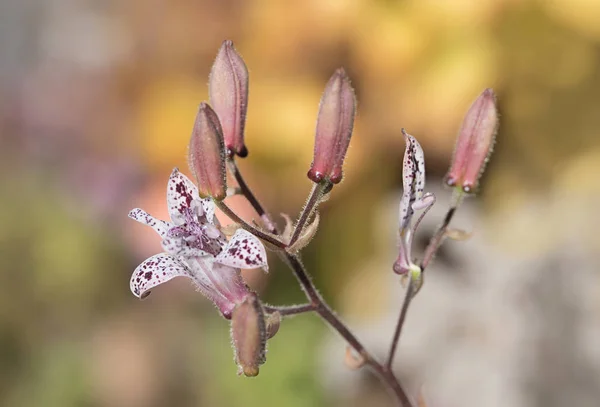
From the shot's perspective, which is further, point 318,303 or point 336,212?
point 336,212

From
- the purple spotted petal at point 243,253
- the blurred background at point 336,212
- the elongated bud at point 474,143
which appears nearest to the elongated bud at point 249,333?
the purple spotted petal at point 243,253

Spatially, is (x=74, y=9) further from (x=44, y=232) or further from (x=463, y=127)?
(x=463, y=127)

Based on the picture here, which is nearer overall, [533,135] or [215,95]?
[215,95]

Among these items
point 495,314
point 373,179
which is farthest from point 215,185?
point 373,179

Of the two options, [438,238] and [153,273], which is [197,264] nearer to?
[153,273]

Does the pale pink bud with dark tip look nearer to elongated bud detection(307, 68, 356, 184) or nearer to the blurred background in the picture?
elongated bud detection(307, 68, 356, 184)

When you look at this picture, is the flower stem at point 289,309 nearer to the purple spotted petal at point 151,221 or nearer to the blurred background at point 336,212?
the purple spotted petal at point 151,221

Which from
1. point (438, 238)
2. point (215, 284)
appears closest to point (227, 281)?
point (215, 284)

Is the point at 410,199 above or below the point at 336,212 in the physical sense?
above
